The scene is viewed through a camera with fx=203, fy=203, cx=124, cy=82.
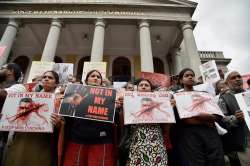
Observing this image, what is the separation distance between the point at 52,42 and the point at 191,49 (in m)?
8.86

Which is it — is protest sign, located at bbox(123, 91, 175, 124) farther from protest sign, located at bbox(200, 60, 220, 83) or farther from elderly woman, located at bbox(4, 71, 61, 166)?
protest sign, located at bbox(200, 60, 220, 83)

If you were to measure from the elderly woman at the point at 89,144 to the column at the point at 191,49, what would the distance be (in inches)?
399

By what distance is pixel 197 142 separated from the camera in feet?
9.16

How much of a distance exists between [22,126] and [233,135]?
3.04m

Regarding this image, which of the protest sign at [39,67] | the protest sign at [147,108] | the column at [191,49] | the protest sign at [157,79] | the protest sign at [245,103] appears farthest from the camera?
the column at [191,49]

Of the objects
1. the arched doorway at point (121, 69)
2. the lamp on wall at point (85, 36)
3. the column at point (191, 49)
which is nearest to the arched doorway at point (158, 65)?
the arched doorway at point (121, 69)

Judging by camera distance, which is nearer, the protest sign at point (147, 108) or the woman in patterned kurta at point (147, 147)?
the woman in patterned kurta at point (147, 147)

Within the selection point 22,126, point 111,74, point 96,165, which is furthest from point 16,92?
point 111,74

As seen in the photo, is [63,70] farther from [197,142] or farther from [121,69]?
[121,69]

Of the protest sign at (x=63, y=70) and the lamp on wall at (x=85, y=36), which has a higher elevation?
the lamp on wall at (x=85, y=36)

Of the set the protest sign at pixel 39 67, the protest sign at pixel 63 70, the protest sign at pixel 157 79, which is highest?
the protest sign at pixel 39 67

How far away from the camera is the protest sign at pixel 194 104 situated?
288 cm

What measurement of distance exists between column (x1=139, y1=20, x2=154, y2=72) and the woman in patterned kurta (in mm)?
9095

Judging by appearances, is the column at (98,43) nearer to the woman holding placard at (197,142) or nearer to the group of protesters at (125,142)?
the group of protesters at (125,142)
